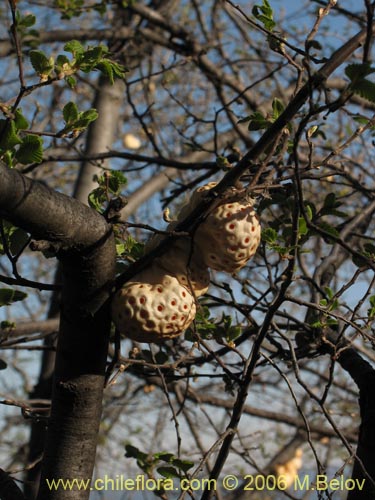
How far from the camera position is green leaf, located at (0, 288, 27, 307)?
60.2 inches

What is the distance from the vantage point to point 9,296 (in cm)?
154

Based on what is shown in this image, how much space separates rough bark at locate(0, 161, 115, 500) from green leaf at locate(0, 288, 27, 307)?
8.4 inches

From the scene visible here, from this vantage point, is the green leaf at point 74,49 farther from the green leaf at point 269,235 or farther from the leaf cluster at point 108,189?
the green leaf at point 269,235

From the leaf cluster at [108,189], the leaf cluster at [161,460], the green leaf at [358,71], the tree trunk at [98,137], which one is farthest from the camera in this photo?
the tree trunk at [98,137]

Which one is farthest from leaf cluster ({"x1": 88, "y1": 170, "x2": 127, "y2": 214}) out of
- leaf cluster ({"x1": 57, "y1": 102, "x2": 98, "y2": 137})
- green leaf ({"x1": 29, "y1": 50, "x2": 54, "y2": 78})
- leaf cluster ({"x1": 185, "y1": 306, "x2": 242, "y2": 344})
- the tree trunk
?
the tree trunk

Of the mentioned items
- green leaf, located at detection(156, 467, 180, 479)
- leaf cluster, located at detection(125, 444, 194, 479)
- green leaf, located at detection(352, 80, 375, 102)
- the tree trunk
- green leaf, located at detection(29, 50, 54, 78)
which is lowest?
green leaf, located at detection(156, 467, 180, 479)

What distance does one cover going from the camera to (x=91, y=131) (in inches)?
160

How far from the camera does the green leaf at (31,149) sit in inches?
51.1

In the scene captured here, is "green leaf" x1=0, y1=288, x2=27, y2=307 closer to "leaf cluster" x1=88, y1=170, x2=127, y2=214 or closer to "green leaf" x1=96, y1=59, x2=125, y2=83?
"leaf cluster" x1=88, y1=170, x2=127, y2=214

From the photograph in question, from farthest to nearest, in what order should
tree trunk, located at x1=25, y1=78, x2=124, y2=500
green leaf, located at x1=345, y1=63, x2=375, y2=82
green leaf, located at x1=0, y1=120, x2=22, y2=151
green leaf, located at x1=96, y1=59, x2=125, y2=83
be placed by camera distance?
tree trunk, located at x1=25, y1=78, x2=124, y2=500 → green leaf, located at x1=96, y1=59, x2=125, y2=83 → green leaf, located at x1=0, y1=120, x2=22, y2=151 → green leaf, located at x1=345, y1=63, x2=375, y2=82

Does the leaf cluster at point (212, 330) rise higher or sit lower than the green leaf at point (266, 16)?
lower

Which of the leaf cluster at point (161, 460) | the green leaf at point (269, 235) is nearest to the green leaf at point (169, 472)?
the leaf cluster at point (161, 460)

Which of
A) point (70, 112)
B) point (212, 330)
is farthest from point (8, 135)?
point (212, 330)

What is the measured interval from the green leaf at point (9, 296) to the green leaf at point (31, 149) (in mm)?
363
